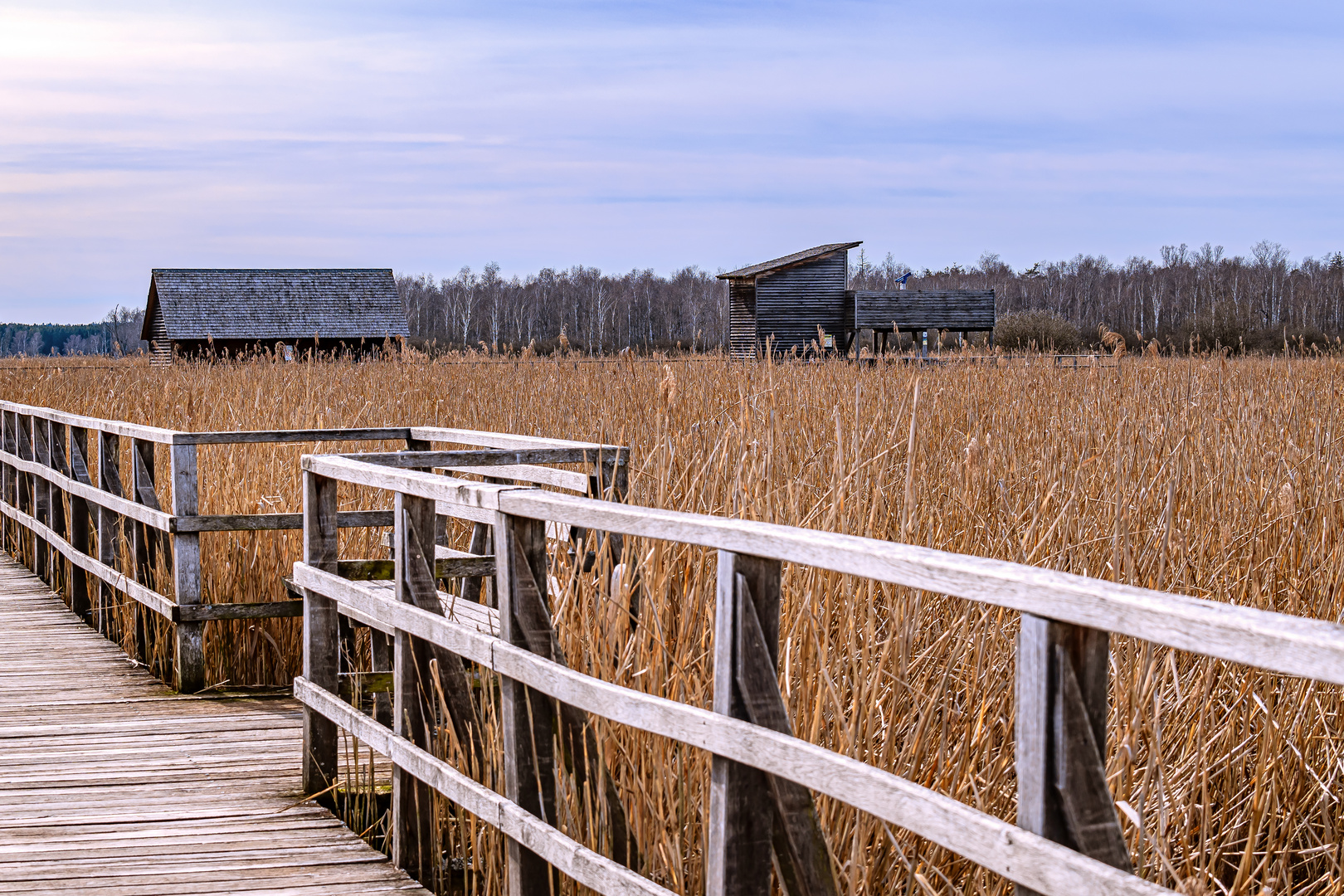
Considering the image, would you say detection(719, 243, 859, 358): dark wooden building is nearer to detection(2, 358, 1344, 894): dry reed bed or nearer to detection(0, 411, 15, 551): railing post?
detection(0, 411, 15, 551): railing post

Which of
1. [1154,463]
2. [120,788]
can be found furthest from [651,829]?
[1154,463]

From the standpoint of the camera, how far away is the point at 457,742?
3197 mm

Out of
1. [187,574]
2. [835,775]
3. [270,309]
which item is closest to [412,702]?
[835,775]

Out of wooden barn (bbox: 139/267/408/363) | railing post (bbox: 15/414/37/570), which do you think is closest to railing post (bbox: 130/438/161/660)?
railing post (bbox: 15/414/37/570)

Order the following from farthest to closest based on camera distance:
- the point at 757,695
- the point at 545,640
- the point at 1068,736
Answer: the point at 545,640
the point at 757,695
the point at 1068,736

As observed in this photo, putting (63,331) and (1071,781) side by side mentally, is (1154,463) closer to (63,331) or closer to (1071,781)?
(1071,781)

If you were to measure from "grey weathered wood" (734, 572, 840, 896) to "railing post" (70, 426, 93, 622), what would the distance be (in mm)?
6532

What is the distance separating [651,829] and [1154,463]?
4022mm

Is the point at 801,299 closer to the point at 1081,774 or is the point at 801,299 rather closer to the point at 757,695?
the point at 757,695

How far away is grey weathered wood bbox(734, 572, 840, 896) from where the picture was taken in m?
2.05

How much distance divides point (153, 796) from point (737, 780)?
286 cm

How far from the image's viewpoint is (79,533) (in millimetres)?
7574

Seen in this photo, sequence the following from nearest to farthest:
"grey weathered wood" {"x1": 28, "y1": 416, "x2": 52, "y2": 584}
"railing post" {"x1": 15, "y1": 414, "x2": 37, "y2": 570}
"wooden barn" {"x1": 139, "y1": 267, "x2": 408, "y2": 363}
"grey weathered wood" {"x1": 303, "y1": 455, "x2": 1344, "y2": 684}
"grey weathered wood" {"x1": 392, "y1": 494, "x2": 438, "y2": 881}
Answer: "grey weathered wood" {"x1": 303, "y1": 455, "x2": 1344, "y2": 684} → "grey weathered wood" {"x1": 392, "y1": 494, "x2": 438, "y2": 881} → "grey weathered wood" {"x1": 28, "y1": 416, "x2": 52, "y2": 584} → "railing post" {"x1": 15, "y1": 414, "x2": 37, "y2": 570} → "wooden barn" {"x1": 139, "y1": 267, "x2": 408, "y2": 363}

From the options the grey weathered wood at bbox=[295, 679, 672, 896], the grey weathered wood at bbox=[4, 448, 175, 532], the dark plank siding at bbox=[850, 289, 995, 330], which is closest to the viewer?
the grey weathered wood at bbox=[295, 679, 672, 896]
